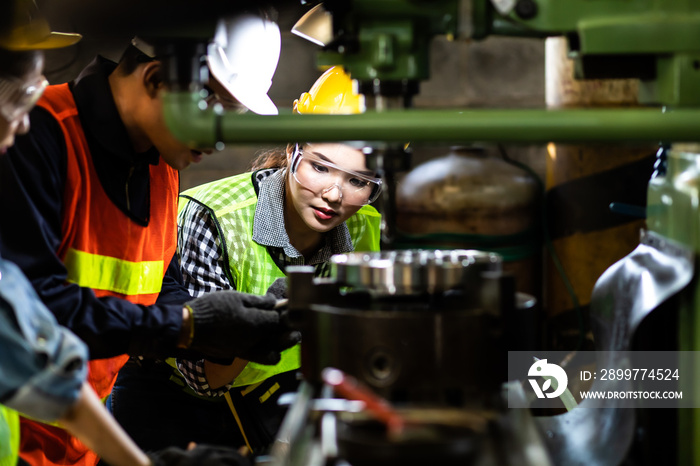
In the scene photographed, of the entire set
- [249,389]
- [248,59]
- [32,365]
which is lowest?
[249,389]

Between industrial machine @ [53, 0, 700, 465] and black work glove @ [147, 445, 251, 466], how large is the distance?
0.24 feet

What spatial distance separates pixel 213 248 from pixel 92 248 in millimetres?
469

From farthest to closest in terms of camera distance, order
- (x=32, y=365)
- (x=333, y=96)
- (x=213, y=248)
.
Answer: (x=333, y=96) → (x=213, y=248) → (x=32, y=365)

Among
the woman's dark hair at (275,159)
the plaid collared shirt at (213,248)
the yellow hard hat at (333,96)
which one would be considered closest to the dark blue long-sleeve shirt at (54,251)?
the plaid collared shirt at (213,248)

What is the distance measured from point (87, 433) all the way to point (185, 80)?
52 cm

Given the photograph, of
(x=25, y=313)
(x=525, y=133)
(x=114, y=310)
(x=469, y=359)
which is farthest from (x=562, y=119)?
(x=114, y=310)

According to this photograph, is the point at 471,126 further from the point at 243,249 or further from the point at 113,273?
the point at 243,249

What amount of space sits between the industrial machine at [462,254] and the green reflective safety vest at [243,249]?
880 mm

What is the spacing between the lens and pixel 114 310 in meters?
1.49

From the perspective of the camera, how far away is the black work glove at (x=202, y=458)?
1.04m

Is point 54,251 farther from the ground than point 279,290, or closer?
farther from the ground

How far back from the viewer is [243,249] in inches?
84.2

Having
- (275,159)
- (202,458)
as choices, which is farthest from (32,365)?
(275,159)

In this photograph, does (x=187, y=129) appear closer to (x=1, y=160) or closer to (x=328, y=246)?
(x=1, y=160)
